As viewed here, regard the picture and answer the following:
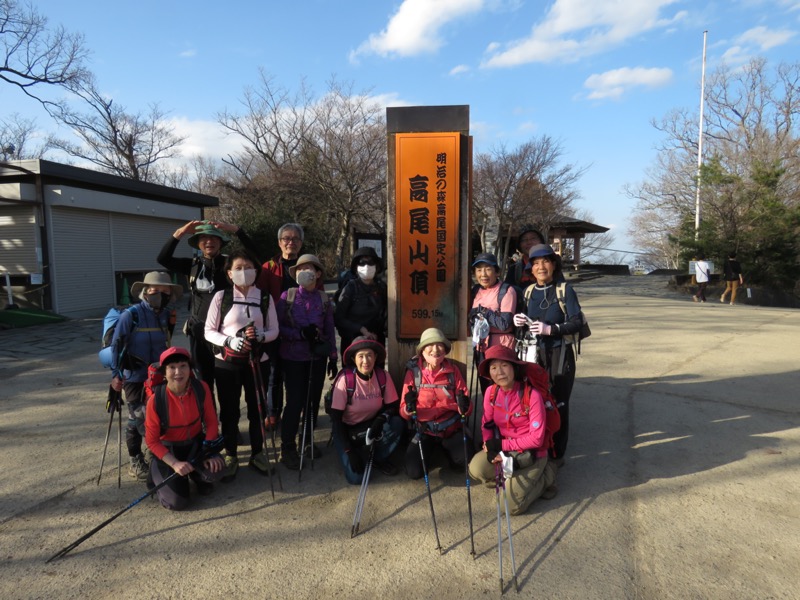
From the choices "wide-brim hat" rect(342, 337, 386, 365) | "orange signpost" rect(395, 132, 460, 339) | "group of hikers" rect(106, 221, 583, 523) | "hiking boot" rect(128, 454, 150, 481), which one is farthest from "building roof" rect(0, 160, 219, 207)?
"wide-brim hat" rect(342, 337, 386, 365)

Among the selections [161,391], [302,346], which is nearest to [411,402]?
[302,346]

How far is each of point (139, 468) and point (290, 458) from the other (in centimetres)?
110

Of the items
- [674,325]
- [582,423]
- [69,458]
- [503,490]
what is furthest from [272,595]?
[674,325]

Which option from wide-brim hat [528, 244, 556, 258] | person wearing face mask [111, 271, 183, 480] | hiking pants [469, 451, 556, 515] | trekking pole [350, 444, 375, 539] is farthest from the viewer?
wide-brim hat [528, 244, 556, 258]

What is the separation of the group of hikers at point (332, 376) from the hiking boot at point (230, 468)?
0.01m

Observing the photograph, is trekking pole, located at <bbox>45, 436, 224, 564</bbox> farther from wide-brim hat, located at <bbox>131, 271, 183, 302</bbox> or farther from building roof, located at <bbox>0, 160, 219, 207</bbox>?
building roof, located at <bbox>0, 160, 219, 207</bbox>

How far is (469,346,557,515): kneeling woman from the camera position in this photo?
327 cm

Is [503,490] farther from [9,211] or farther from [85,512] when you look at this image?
[9,211]

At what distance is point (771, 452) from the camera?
13.3 ft

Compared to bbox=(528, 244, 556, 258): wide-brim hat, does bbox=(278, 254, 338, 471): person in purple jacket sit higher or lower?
lower

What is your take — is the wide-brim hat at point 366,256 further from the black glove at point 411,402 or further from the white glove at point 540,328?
the white glove at point 540,328

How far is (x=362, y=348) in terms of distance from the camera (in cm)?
378

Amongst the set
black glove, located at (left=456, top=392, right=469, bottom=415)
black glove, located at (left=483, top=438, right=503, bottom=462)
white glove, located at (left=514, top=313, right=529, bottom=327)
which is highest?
white glove, located at (left=514, top=313, right=529, bottom=327)

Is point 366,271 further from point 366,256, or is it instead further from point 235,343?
point 235,343
